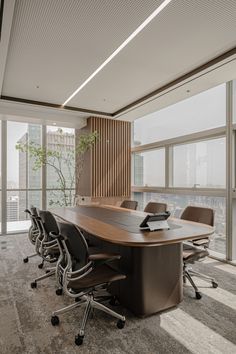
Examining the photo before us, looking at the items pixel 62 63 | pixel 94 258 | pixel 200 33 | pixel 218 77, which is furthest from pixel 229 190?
pixel 62 63

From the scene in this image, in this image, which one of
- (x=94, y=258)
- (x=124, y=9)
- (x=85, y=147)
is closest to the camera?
(x=94, y=258)

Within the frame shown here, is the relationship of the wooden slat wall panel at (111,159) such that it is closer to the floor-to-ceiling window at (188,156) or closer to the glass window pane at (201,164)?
the floor-to-ceiling window at (188,156)

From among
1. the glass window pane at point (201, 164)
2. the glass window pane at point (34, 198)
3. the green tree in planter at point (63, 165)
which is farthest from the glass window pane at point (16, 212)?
the glass window pane at point (201, 164)

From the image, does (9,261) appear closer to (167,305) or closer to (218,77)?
(167,305)

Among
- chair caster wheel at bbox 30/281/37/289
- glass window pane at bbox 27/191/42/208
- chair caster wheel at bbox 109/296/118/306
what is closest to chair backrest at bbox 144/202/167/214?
chair caster wheel at bbox 109/296/118/306

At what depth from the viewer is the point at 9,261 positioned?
391 cm

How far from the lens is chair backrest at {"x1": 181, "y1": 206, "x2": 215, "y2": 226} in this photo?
3.17 meters

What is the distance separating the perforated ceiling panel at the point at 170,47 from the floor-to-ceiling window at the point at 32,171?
209cm

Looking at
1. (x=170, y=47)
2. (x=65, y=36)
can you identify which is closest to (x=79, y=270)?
(x=65, y=36)

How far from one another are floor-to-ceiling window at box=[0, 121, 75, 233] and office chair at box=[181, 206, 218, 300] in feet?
11.4

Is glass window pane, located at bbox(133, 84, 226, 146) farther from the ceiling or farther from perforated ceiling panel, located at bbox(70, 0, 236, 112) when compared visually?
perforated ceiling panel, located at bbox(70, 0, 236, 112)

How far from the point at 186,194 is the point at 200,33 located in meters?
2.90

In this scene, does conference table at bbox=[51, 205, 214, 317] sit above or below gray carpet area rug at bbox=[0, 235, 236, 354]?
above

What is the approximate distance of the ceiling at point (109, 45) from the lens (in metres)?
2.34
